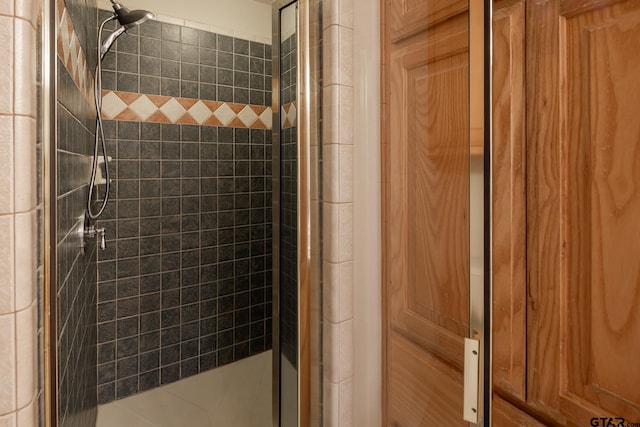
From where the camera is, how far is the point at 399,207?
3.10ft

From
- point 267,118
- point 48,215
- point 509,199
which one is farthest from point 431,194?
point 267,118

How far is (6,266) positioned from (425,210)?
79cm

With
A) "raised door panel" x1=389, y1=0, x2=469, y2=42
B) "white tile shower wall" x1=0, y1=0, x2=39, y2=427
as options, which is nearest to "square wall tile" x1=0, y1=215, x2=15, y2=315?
"white tile shower wall" x1=0, y1=0, x2=39, y2=427

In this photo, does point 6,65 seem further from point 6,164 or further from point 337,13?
point 337,13

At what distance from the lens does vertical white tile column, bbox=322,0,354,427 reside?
1.00 metres

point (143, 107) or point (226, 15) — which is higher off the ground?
point (226, 15)

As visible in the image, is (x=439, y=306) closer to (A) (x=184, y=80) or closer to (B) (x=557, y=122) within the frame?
(B) (x=557, y=122)

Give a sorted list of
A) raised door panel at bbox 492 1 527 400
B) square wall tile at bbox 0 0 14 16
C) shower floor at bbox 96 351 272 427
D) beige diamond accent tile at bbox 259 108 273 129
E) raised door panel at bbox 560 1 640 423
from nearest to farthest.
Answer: square wall tile at bbox 0 0 14 16, raised door panel at bbox 560 1 640 423, raised door panel at bbox 492 1 527 400, shower floor at bbox 96 351 272 427, beige diamond accent tile at bbox 259 108 273 129

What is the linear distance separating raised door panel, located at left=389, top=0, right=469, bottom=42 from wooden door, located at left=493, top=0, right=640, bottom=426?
0.16 m

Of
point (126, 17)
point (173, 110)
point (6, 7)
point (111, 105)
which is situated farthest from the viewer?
point (173, 110)

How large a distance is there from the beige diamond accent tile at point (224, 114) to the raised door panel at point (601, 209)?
5.27 feet

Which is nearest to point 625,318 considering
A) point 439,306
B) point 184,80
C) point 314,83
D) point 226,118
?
point 439,306

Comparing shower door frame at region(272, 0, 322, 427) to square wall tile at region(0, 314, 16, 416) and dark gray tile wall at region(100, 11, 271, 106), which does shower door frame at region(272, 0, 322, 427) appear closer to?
square wall tile at region(0, 314, 16, 416)

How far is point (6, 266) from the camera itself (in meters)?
0.54
